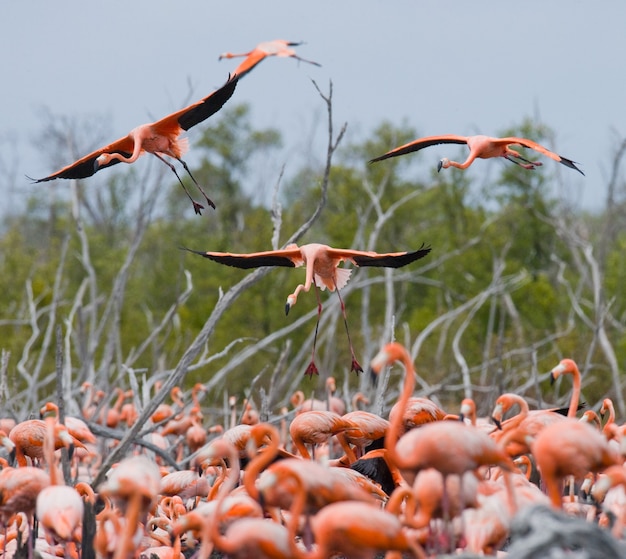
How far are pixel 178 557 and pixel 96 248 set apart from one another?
23540 millimetres

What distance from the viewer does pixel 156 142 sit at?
301 inches

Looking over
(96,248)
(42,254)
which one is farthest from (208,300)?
(42,254)

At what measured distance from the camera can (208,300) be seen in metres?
22.4

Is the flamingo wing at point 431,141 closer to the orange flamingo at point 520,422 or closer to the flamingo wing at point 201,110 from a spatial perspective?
the flamingo wing at point 201,110

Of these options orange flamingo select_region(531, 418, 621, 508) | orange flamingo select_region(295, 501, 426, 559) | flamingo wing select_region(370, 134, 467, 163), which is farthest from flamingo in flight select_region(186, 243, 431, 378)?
orange flamingo select_region(295, 501, 426, 559)

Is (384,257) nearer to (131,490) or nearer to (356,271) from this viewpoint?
(131,490)

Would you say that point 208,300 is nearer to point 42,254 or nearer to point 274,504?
point 42,254

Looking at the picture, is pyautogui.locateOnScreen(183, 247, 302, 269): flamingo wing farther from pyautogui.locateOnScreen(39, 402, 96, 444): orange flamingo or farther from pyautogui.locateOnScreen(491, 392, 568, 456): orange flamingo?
pyautogui.locateOnScreen(491, 392, 568, 456): orange flamingo

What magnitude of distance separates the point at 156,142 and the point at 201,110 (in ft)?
3.18

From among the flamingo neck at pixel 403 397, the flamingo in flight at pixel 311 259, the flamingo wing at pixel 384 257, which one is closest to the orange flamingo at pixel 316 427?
the flamingo in flight at pixel 311 259

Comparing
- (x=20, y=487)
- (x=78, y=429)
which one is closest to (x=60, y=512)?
(x=20, y=487)

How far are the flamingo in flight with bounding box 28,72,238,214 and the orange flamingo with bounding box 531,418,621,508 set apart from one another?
12.0ft

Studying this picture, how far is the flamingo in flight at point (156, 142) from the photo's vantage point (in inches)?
264

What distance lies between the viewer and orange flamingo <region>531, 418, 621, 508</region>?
3.57m
